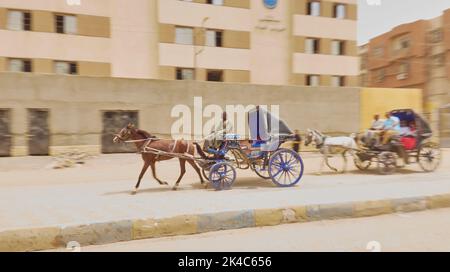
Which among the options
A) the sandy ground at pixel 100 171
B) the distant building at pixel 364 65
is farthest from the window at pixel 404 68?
the sandy ground at pixel 100 171

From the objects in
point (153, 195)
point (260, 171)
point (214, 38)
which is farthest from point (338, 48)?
point (153, 195)

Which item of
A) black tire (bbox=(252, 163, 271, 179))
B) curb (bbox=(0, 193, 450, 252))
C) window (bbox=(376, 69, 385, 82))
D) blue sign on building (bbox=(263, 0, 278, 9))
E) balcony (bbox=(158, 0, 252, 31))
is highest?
blue sign on building (bbox=(263, 0, 278, 9))

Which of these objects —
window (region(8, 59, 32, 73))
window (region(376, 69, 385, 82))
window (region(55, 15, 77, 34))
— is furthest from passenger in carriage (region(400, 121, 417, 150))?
A: window (region(376, 69, 385, 82))

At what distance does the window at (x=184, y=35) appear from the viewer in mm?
22047

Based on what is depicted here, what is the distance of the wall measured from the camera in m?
13.6

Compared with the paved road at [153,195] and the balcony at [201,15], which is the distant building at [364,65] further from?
the paved road at [153,195]

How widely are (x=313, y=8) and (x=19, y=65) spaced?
21.0 metres

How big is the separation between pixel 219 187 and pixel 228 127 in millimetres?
1390

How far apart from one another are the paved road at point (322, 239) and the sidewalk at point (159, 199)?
384 millimetres

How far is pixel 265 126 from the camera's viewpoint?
7.57m

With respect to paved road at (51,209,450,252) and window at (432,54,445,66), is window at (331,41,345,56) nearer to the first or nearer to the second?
window at (432,54,445,66)

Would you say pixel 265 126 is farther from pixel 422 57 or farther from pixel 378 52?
pixel 378 52

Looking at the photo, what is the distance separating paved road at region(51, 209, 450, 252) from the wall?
1096 cm

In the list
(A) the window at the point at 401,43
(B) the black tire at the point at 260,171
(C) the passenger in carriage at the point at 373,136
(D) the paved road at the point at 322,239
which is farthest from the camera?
(A) the window at the point at 401,43
